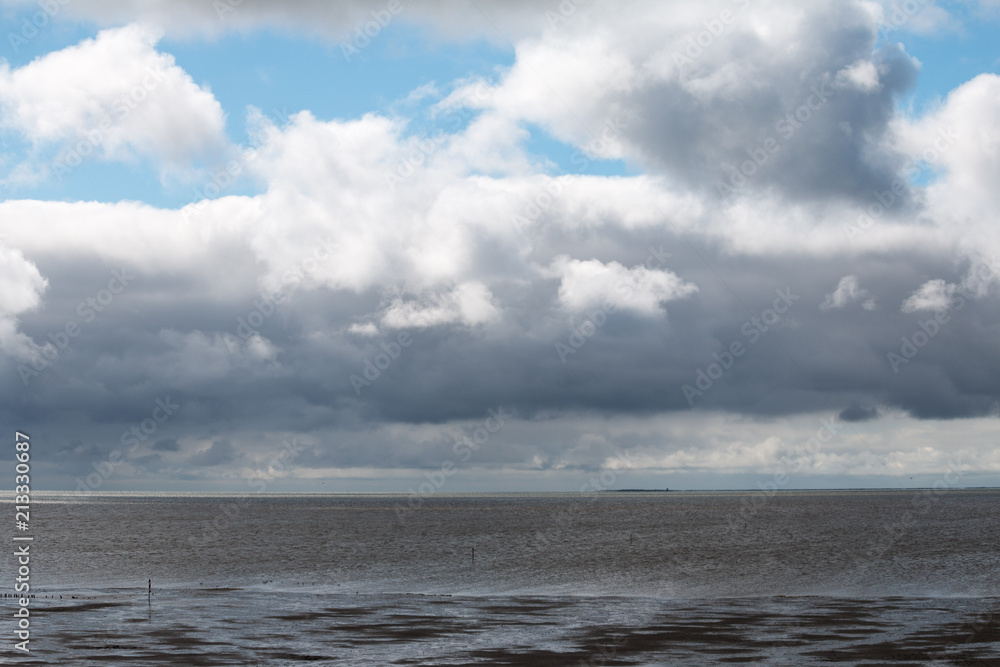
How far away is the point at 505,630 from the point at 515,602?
12.2 m

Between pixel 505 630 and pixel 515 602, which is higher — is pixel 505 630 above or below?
above

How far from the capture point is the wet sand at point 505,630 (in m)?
40.6

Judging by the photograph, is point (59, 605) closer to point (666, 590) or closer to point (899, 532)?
point (666, 590)

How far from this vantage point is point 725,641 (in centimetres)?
4494

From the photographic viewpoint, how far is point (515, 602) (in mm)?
60406

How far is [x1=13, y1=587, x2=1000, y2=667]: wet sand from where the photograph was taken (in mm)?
40625

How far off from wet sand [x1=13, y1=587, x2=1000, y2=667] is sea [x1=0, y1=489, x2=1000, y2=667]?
0.53 feet

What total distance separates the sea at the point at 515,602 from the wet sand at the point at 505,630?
16cm

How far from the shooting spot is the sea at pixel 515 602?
137 ft

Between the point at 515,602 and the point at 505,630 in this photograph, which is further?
the point at 515,602

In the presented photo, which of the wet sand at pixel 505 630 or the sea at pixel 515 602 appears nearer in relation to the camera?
the wet sand at pixel 505 630

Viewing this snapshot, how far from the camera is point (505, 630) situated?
48438 millimetres

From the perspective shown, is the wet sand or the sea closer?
the wet sand

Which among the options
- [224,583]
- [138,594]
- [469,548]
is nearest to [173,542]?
[469,548]
